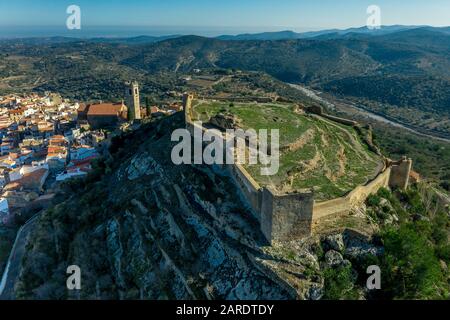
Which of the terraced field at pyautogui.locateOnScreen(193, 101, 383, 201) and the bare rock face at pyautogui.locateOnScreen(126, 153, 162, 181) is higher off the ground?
the terraced field at pyautogui.locateOnScreen(193, 101, 383, 201)

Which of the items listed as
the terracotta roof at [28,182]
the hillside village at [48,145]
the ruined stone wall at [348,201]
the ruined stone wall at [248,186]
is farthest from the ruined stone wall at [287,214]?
the terracotta roof at [28,182]

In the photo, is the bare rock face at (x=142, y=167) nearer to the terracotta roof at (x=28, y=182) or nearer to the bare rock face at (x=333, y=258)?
the bare rock face at (x=333, y=258)

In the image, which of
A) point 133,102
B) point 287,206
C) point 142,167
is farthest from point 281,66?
point 287,206

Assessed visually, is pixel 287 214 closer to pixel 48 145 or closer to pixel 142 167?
pixel 142 167

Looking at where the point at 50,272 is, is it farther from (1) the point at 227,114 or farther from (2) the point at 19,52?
(2) the point at 19,52

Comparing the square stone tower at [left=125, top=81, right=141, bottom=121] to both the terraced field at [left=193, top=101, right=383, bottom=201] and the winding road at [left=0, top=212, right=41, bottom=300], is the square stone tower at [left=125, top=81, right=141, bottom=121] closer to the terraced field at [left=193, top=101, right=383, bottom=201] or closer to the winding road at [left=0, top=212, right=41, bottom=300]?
the terraced field at [left=193, top=101, right=383, bottom=201]

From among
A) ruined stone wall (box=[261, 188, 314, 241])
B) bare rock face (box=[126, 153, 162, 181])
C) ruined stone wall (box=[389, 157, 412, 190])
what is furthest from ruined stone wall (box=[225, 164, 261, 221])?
ruined stone wall (box=[389, 157, 412, 190])

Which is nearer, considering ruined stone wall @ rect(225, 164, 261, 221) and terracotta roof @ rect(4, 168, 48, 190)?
ruined stone wall @ rect(225, 164, 261, 221)

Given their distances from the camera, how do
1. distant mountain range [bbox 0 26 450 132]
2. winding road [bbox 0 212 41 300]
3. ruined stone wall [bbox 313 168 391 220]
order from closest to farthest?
ruined stone wall [bbox 313 168 391 220] < winding road [bbox 0 212 41 300] < distant mountain range [bbox 0 26 450 132]

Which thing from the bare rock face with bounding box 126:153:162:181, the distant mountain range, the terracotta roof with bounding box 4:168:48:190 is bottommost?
the terracotta roof with bounding box 4:168:48:190
